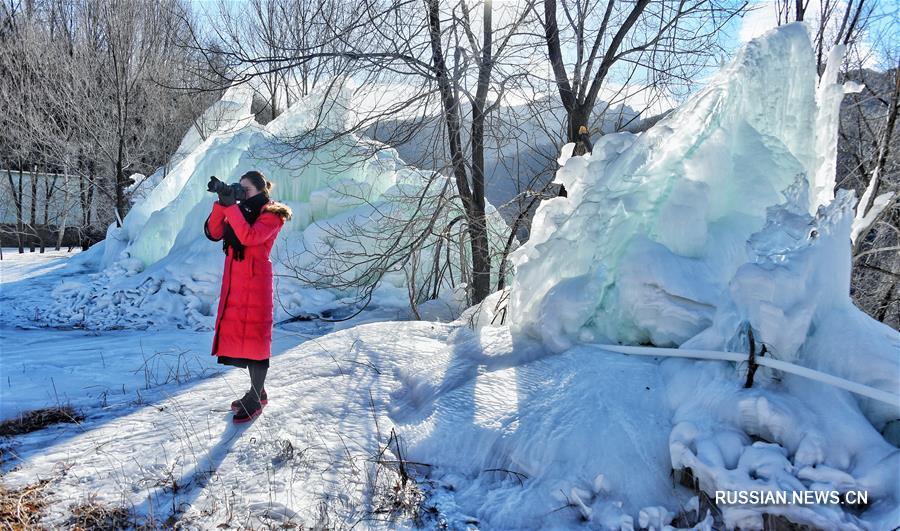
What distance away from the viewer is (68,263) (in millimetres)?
12094

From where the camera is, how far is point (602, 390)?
300 cm

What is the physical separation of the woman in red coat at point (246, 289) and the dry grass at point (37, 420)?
1.07 m

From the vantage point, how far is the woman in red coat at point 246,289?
11.4 feet

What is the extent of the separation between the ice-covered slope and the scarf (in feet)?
13.6

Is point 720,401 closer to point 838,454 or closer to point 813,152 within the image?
point 838,454

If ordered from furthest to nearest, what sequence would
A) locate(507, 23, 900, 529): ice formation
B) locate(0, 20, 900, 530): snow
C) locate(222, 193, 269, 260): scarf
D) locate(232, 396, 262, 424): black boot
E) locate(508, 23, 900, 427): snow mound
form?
1. locate(222, 193, 269, 260): scarf
2. locate(232, 396, 262, 424): black boot
3. locate(508, 23, 900, 427): snow mound
4. locate(0, 20, 900, 530): snow
5. locate(507, 23, 900, 529): ice formation

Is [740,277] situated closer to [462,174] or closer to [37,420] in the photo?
[37,420]

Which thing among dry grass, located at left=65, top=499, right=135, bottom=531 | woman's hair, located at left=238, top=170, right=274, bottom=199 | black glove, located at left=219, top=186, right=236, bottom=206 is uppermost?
woman's hair, located at left=238, top=170, right=274, bottom=199

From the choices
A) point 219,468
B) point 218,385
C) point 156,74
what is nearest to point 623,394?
point 219,468

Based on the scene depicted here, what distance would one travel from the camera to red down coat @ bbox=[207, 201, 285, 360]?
347 cm

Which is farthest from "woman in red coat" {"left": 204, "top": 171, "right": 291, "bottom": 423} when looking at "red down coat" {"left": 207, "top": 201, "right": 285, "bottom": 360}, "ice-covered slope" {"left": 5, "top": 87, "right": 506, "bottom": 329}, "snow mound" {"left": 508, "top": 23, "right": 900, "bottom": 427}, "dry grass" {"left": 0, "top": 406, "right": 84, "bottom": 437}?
"ice-covered slope" {"left": 5, "top": 87, "right": 506, "bottom": 329}

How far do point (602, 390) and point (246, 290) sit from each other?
2.11 metres

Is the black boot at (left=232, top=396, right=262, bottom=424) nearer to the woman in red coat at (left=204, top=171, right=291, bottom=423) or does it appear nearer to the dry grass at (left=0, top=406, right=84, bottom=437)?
the woman in red coat at (left=204, top=171, right=291, bottom=423)

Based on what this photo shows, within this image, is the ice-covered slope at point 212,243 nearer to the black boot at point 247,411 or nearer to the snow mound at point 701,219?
the snow mound at point 701,219
